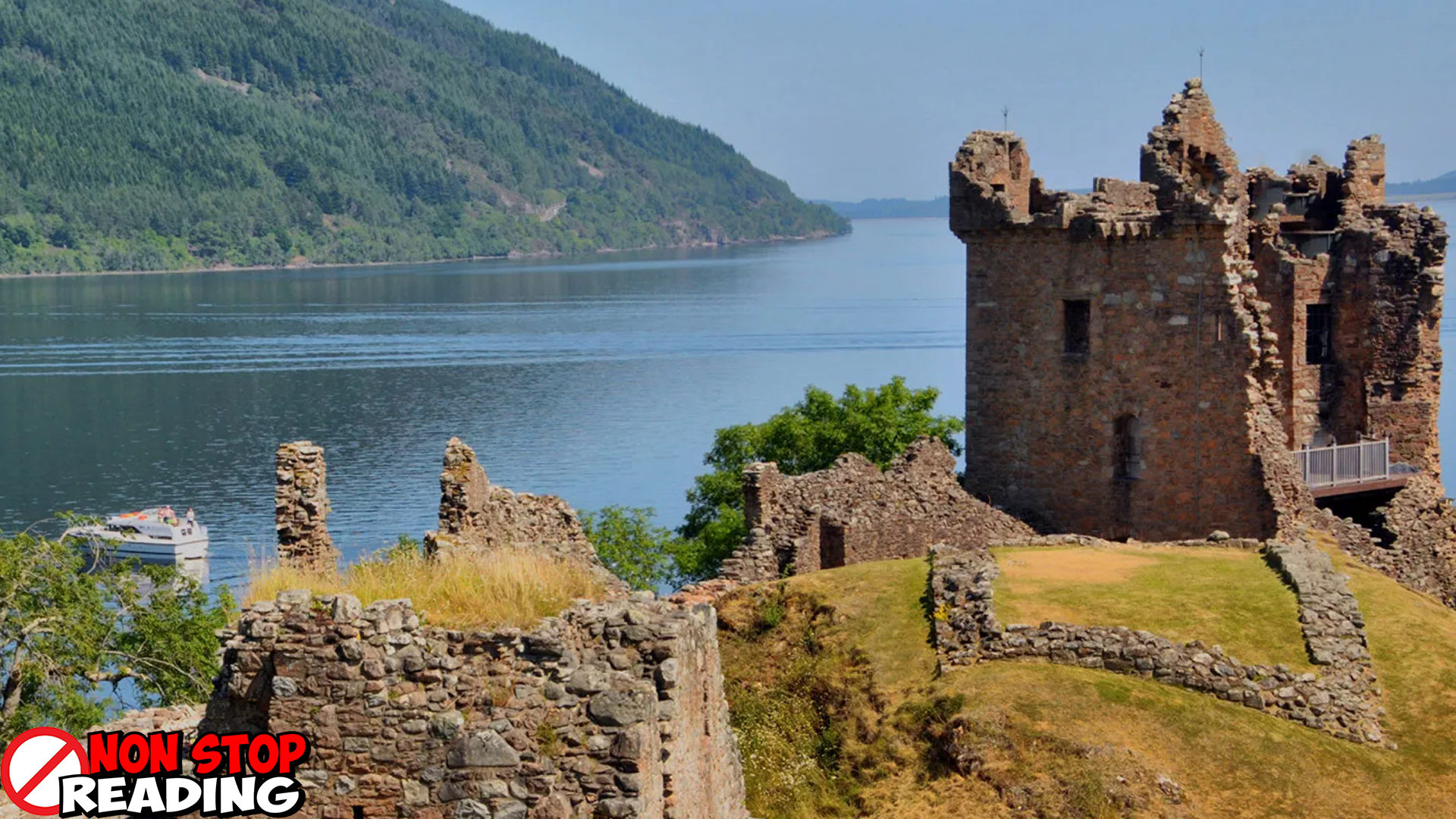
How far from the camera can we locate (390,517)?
76.8 m

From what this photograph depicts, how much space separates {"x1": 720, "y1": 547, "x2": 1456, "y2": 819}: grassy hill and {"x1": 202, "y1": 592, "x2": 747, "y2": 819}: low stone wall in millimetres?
8896

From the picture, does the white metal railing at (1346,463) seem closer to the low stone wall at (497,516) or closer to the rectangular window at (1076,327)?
the rectangular window at (1076,327)

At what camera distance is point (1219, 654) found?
23.2m

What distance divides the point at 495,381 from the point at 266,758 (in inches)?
4473

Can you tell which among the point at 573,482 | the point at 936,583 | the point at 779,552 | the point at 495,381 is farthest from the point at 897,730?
the point at 495,381

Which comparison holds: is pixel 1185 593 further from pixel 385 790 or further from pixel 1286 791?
A: pixel 385 790

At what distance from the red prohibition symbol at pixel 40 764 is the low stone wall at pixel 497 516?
8.42 meters

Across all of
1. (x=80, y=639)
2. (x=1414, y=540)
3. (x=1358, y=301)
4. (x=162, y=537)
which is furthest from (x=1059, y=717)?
(x=162, y=537)

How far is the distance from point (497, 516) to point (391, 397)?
93282mm

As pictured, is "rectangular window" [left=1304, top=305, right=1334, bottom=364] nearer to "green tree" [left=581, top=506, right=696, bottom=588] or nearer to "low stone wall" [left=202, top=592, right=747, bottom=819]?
"green tree" [left=581, top=506, right=696, bottom=588]

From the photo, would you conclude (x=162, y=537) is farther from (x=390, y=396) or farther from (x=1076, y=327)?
(x=390, y=396)

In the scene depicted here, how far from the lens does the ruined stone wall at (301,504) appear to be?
21.5m
